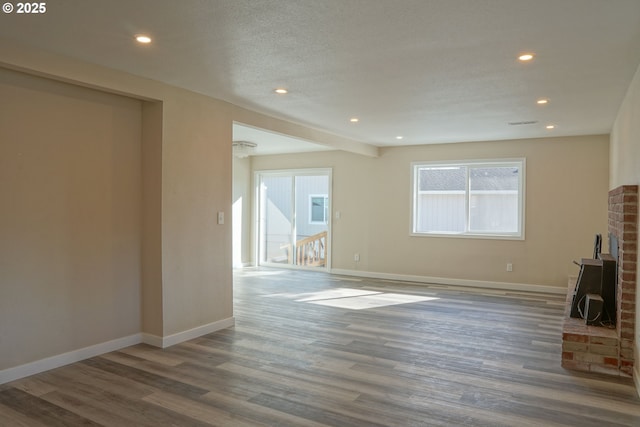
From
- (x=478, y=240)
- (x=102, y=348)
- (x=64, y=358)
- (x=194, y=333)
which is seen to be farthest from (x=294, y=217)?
(x=64, y=358)

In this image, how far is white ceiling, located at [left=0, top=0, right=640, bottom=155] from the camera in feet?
8.01

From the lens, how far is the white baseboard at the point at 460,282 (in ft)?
22.4

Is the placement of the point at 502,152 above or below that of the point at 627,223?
above

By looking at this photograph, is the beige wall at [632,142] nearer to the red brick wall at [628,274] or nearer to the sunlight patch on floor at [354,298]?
the red brick wall at [628,274]

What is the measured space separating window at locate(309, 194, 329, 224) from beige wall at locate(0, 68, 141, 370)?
16.7 feet

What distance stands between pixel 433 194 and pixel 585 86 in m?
3.97

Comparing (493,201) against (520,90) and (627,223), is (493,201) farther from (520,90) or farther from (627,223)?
(627,223)

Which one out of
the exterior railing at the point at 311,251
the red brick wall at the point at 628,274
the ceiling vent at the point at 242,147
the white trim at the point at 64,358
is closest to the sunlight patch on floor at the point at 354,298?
the exterior railing at the point at 311,251

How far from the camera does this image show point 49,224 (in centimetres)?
346

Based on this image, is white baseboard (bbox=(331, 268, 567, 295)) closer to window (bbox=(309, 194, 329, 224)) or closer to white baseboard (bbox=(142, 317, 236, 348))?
window (bbox=(309, 194, 329, 224))

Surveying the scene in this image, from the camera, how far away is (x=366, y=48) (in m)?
3.02

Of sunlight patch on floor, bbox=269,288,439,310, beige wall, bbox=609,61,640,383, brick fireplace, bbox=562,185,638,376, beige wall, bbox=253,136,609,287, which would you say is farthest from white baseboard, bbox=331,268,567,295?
brick fireplace, bbox=562,185,638,376

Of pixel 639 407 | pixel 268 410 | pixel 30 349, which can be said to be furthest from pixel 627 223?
pixel 30 349

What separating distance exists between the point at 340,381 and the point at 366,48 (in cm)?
239
